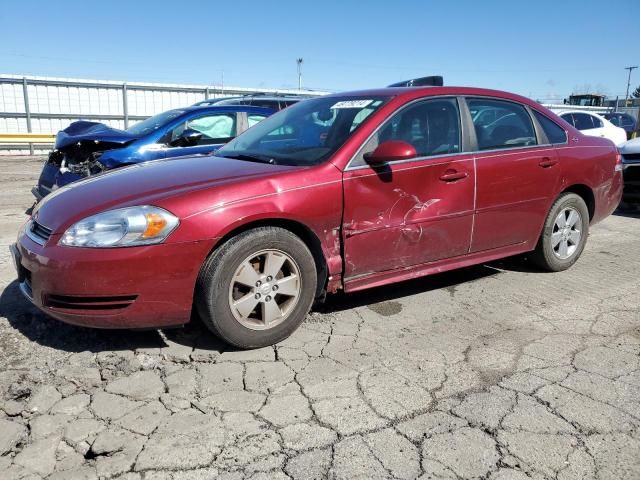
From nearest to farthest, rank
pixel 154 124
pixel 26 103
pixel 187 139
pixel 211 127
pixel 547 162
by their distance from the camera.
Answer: pixel 547 162 < pixel 187 139 < pixel 154 124 < pixel 211 127 < pixel 26 103

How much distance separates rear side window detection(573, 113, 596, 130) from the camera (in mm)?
13036

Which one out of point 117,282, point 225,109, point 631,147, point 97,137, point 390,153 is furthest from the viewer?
point 631,147

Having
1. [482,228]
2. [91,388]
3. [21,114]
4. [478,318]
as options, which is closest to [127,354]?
[91,388]

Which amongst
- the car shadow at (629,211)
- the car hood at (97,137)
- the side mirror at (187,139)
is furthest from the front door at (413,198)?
the car shadow at (629,211)

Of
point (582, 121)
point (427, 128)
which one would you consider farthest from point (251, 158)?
point (582, 121)

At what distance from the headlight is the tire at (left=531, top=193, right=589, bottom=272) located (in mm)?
3336

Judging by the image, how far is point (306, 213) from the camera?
331 centimetres

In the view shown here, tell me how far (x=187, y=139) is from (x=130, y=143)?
0.68 metres

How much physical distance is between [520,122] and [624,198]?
4518 millimetres

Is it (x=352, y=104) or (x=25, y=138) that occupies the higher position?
(x=352, y=104)

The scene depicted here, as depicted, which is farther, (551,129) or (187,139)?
(187,139)

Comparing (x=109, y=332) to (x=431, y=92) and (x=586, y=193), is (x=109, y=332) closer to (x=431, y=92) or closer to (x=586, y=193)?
(x=431, y=92)

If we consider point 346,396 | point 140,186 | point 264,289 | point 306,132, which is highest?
point 306,132

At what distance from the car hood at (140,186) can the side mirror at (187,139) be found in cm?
279
